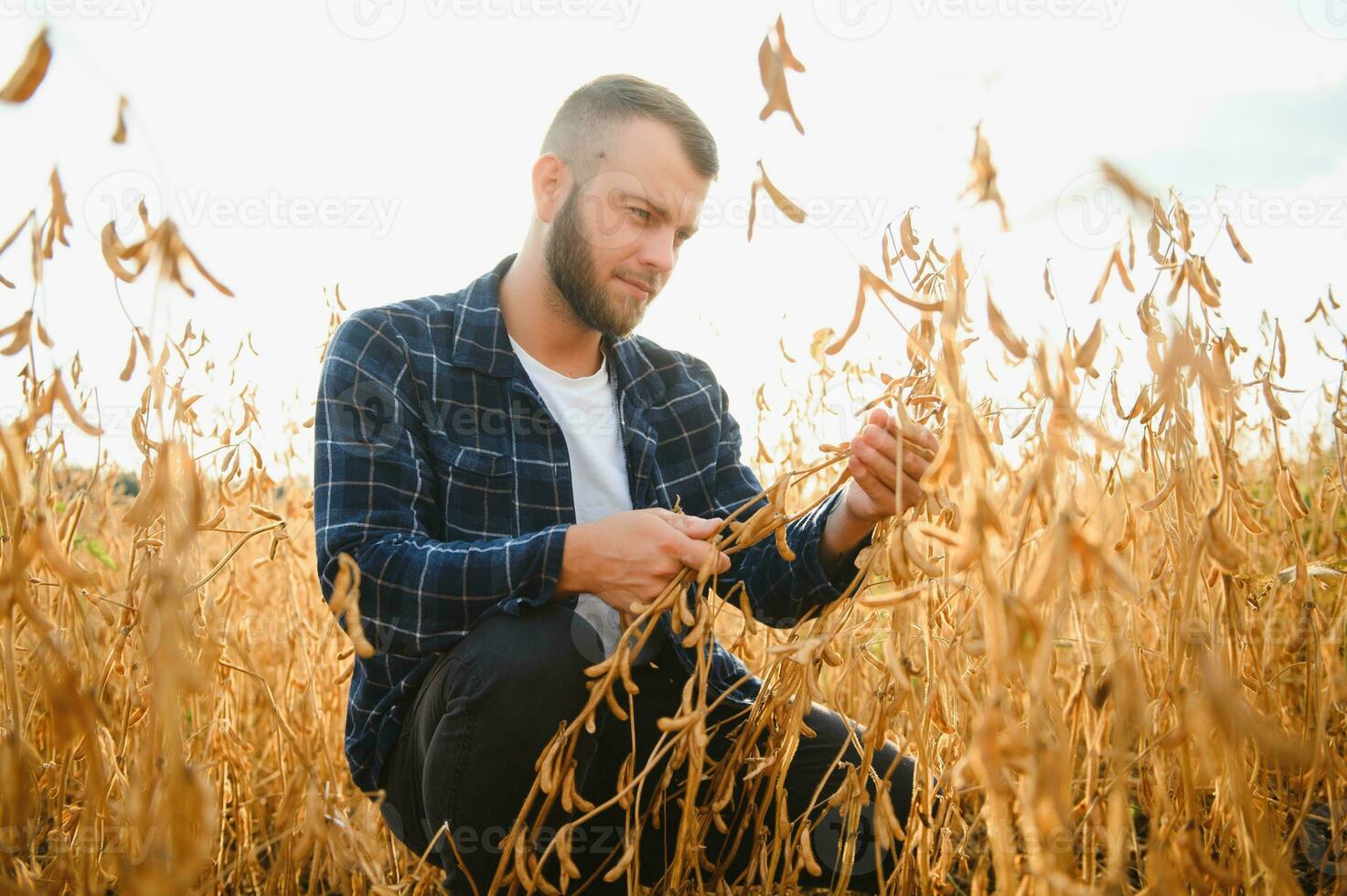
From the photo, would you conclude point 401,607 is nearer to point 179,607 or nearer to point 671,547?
point 671,547

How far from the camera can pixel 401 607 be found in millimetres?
1231

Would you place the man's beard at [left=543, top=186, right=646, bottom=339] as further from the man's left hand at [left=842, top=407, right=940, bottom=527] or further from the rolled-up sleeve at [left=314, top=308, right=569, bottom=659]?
the man's left hand at [left=842, top=407, right=940, bottom=527]

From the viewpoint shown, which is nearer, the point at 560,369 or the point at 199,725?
the point at 199,725

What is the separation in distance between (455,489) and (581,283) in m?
0.49

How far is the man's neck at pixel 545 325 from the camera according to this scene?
174 cm

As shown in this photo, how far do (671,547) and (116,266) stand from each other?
2.20 ft

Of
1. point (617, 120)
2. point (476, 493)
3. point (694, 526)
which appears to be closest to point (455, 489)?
point (476, 493)

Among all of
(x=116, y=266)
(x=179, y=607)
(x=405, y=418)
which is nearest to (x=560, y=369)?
(x=405, y=418)

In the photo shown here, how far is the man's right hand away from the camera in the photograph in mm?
1104

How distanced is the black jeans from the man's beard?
0.66 metres

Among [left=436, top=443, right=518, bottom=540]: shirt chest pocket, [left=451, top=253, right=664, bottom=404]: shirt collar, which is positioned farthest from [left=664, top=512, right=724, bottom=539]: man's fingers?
[left=451, top=253, right=664, bottom=404]: shirt collar

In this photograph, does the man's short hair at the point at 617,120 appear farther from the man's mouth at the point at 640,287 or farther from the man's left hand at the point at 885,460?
the man's left hand at the point at 885,460

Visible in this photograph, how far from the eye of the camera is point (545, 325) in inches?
69.0

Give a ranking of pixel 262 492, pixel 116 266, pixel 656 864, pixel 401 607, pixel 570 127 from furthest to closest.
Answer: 1. pixel 570 127
2. pixel 262 492
3. pixel 656 864
4. pixel 401 607
5. pixel 116 266
